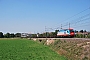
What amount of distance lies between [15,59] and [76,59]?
6.13 metres

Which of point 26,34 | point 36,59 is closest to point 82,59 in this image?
point 36,59

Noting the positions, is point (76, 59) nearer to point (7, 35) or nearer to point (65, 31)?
point (65, 31)

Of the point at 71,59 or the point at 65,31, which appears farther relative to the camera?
the point at 65,31

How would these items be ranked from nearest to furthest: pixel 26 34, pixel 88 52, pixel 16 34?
pixel 88 52, pixel 26 34, pixel 16 34

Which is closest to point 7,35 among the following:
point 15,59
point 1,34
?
point 1,34

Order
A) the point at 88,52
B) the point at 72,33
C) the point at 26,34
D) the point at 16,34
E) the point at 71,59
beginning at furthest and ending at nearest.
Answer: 1. the point at 16,34
2. the point at 26,34
3. the point at 72,33
4. the point at 71,59
5. the point at 88,52

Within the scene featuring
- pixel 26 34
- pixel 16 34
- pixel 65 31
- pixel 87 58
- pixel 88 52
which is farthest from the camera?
pixel 16 34

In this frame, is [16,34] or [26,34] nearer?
[26,34]

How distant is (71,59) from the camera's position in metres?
19.3

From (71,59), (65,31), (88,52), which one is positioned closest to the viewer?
(88,52)

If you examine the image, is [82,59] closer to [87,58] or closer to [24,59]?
[87,58]

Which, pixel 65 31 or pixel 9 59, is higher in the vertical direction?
pixel 65 31

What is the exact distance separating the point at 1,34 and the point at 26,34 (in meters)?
18.5

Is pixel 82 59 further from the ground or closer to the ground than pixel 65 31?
closer to the ground
